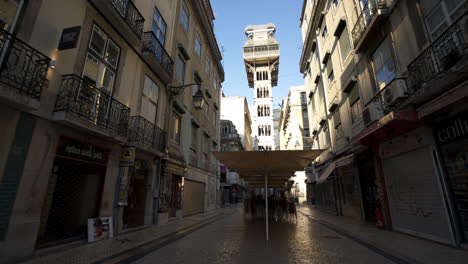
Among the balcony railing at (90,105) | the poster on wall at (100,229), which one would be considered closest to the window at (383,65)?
the balcony railing at (90,105)

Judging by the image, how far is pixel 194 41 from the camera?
1689cm

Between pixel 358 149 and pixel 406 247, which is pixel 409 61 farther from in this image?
pixel 406 247

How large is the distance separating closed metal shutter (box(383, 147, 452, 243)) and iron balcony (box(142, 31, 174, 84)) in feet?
36.6

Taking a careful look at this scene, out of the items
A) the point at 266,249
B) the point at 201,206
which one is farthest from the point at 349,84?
the point at 201,206

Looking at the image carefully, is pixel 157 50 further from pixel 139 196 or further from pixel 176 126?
pixel 139 196

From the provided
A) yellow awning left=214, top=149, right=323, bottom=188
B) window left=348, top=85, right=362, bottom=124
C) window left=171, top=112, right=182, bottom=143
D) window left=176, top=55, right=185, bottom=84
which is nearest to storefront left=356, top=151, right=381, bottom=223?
window left=348, top=85, right=362, bottom=124

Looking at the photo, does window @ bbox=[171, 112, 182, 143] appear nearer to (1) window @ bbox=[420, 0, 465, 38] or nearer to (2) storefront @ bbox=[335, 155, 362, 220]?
(2) storefront @ bbox=[335, 155, 362, 220]

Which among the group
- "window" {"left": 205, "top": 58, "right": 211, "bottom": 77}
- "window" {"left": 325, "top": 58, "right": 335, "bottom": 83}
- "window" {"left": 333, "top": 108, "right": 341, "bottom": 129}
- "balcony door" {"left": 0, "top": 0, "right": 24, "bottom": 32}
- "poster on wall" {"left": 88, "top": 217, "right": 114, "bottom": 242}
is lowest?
"poster on wall" {"left": 88, "top": 217, "right": 114, "bottom": 242}

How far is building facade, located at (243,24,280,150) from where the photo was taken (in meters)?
58.3

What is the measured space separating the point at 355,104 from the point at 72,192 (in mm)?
12978

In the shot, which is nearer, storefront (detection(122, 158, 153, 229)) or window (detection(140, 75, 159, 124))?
storefront (detection(122, 158, 153, 229))

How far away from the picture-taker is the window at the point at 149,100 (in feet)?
32.8

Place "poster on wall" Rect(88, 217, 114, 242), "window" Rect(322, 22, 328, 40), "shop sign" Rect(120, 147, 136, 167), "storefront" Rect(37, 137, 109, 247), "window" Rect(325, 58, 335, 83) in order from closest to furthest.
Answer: "storefront" Rect(37, 137, 109, 247) → "poster on wall" Rect(88, 217, 114, 242) → "shop sign" Rect(120, 147, 136, 167) → "window" Rect(325, 58, 335, 83) → "window" Rect(322, 22, 328, 40)

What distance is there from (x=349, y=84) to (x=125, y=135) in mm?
11431
